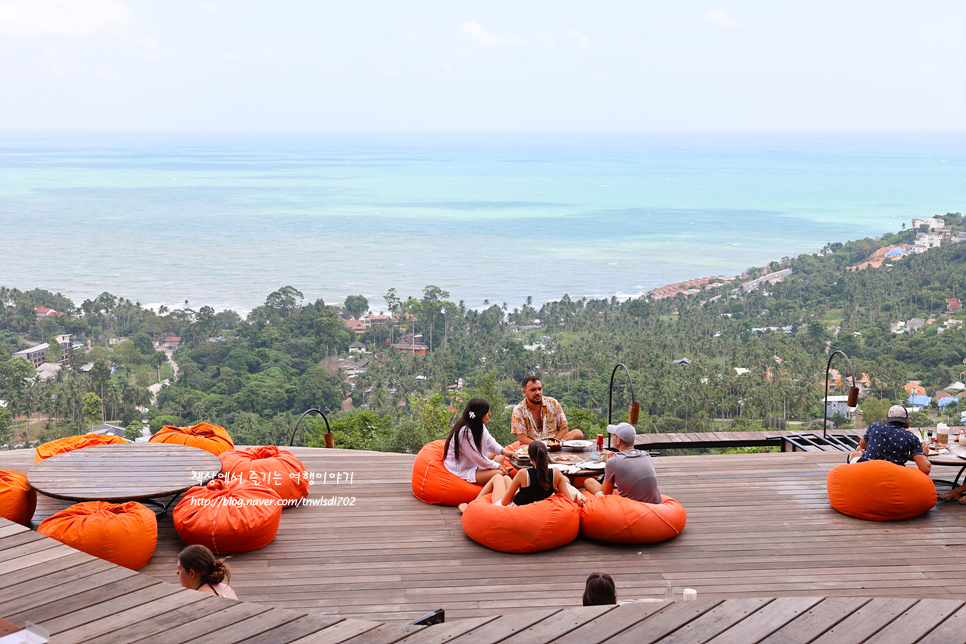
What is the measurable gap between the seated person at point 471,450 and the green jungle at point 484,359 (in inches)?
672

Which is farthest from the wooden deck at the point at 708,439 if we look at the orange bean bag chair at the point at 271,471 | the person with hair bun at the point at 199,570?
the person with hair bun at the point at 199,570

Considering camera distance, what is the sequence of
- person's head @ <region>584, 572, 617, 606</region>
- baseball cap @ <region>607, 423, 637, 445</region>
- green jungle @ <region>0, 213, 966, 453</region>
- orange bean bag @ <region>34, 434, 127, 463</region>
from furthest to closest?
1. green jungle @ <region>0, 213, 966, 453</region>
2. orange bean bag @ <region>34, 434, 127, 463</region>
3. baseball cap @ <region>607, 423, 637, 445</region>
4. person's head @ <region>584, 572, 617, 606</region>

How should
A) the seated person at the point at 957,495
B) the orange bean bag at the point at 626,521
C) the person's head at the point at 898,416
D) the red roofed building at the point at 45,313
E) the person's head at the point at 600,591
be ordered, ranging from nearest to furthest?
the person's head at the point at 600,591
the orange bean bag at the point at 626,521
the person's head at the point at 898,416
the seated person at the point at 957,495
the red roofed building at the point at 45,313

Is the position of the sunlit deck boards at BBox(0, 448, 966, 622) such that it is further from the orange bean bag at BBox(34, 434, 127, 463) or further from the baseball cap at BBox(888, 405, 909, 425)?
the baseball cap at BBox(888, 405, 909, 425)

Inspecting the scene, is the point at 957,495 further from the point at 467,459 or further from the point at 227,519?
the point at 227,519

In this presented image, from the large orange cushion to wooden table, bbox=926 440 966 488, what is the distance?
12.4ft

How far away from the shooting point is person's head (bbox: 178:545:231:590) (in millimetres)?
3571

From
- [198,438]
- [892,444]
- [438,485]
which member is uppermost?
[892,444]

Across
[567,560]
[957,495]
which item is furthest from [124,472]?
[957,495]

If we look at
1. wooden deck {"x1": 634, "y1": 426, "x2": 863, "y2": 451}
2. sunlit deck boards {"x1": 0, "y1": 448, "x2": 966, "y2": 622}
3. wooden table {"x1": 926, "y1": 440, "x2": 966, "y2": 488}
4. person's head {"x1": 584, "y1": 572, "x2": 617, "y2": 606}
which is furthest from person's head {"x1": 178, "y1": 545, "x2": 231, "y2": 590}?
wooden deck {"x1": 634, "y1": 426, "x2": 863, "y2": 451}

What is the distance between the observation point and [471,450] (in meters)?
6.10

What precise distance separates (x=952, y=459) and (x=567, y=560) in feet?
11.6

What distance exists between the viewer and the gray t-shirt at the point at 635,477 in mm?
5492

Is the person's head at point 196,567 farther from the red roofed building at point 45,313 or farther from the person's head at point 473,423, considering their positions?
the red roofed building at point 45,313
